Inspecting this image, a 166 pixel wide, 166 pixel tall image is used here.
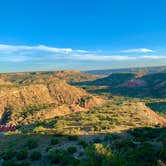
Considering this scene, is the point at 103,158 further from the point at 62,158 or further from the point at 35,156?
the point at 35,156

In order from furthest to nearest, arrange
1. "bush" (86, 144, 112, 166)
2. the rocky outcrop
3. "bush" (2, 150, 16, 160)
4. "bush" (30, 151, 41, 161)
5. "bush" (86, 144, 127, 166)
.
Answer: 1. the rocky outcrop
2. "bush" (2, 150, 16, 160)
3. "bush" (30, 151, 41, 161)
4. "bush" (86, 144, 112, 166)
5. "bush" (86, 144, 127, 166)

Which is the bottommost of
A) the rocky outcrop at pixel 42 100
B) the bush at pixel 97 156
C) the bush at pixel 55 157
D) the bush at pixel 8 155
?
the rocky outcrop at pixel 42 100

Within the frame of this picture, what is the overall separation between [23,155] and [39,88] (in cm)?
14633

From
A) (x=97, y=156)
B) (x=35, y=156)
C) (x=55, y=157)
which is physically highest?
(x=97, y=156)

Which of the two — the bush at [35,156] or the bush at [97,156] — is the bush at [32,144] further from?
the bush at [97,156]

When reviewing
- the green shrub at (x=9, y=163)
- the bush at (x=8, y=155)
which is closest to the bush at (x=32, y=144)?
the bush at (x=8, y=155)

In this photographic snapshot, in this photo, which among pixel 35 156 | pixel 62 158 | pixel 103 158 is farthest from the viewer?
pixel 35 156

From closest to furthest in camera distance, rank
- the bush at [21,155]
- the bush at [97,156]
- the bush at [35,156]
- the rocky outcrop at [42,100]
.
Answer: the bush at [97,156] < the bush at [35,156] < the bush at [21,155] < the rocky outcrop at [42,100]

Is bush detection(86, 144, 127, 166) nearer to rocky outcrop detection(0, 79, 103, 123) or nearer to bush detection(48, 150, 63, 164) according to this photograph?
bush detection(48, 150, 63, 164)

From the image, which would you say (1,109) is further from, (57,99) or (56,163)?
(56,163)

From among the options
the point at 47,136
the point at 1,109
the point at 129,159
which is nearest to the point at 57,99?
the point at 1,109

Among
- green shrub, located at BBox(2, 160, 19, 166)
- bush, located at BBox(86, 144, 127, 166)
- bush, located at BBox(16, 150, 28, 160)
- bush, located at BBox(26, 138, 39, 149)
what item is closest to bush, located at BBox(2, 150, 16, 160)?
bush, located at BBox(16, 150, 28, 160)

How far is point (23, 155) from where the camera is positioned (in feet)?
76.0

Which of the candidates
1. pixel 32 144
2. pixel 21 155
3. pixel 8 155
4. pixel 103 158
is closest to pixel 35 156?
pixel 21 155
